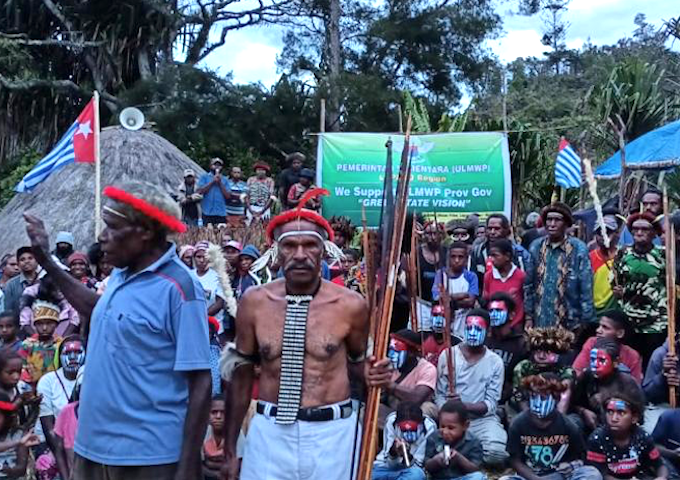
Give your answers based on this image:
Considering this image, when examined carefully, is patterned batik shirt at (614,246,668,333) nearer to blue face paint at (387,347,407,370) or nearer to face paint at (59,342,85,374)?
blue face paint at (387,347,407,370)

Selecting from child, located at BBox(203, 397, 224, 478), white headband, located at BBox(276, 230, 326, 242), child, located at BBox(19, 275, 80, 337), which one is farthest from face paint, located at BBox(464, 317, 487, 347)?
white headband, located at BBox(276, 230, 326, 242)

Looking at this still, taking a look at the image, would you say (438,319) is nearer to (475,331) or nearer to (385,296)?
(475,331)

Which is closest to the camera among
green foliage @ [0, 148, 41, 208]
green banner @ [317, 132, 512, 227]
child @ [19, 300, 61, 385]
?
child @ [19, 300, 61, 385]

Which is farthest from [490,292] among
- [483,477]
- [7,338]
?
[7,338]

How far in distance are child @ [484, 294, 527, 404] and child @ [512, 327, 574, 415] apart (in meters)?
0.58

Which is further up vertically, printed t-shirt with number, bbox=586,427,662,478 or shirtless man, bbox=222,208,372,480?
shirtless man, bbox=222,208,372,480

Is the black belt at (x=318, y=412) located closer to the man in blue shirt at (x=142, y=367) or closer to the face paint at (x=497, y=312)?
the man in blue shirt at (x=142, y=367)

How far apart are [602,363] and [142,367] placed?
4.53 m

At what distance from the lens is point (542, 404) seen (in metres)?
6.82

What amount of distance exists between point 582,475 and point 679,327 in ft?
6.93

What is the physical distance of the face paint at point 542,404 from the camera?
6820 millimetres

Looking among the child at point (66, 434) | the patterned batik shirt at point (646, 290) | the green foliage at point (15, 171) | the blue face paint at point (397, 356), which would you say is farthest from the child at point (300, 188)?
the green foliage at point (15, 171)

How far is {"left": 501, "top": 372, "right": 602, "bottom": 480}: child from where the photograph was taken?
22.2ft

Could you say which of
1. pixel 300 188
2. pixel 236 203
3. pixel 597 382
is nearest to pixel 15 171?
pixel 236 203
